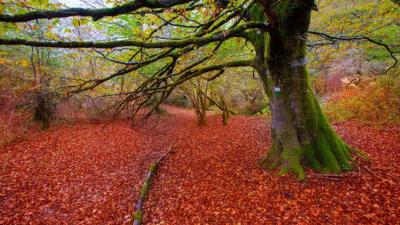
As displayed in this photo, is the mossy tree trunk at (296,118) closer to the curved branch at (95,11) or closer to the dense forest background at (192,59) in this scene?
the dense forest background at (192,59)

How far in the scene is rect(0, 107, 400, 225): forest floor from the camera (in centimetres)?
389

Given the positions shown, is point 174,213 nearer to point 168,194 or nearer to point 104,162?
point 168,194

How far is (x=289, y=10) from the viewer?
4.19 meters

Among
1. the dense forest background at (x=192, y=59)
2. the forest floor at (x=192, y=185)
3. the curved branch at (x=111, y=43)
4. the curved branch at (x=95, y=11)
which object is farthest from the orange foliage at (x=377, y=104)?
the curved branch at (x=95, y=11)

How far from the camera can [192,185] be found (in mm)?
5574

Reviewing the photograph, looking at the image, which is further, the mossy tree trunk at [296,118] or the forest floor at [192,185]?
the mossy tree trunk at [296,118]

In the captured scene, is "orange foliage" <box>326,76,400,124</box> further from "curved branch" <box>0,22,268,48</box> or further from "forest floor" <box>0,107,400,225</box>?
"curved branch" <box>0,22,268,48</box>

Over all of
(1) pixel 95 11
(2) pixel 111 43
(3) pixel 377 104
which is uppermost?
(1) pixel 95 11

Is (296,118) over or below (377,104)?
below

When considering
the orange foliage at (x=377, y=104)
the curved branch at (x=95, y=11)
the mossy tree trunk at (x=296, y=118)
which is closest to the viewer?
the curved branch at (x=95, y=11)

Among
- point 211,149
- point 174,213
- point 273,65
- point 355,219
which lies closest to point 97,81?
point 174,213

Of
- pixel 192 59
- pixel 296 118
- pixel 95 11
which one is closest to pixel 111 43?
pixel 95 11

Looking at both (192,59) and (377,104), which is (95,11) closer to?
(192,59)

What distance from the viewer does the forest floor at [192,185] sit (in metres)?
3.89
